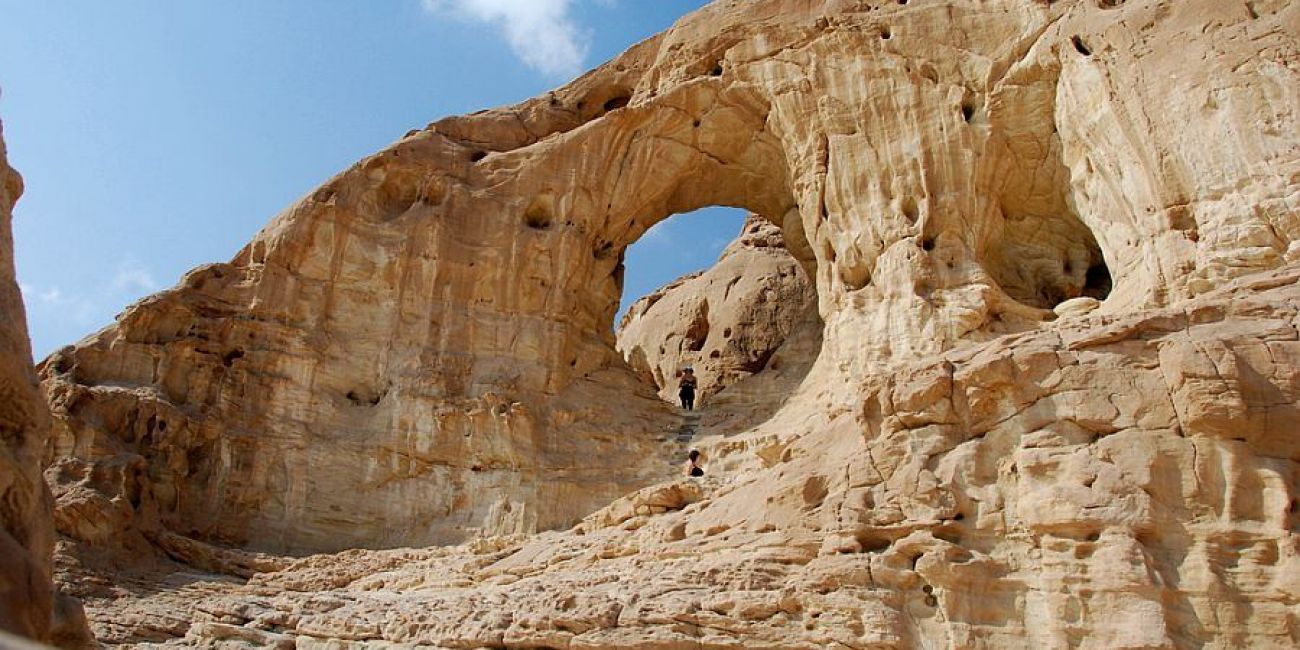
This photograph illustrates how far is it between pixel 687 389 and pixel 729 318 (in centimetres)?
229

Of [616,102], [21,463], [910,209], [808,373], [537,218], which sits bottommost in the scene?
[21,463]

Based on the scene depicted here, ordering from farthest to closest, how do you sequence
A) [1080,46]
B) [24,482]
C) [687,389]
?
[687,389], [1080,46], [24,482]

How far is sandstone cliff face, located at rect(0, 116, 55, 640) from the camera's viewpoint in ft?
21.6

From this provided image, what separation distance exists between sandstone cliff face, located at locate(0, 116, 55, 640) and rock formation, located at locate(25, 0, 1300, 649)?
6.31 m

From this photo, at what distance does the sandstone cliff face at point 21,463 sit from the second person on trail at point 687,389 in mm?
22689

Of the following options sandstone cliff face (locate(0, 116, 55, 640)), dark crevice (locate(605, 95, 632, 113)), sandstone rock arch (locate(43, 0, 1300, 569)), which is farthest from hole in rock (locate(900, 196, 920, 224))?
sandstone cliff face (locate(0, 116, 55, 640))

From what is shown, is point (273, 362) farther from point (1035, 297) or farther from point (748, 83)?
point (1035, 297)

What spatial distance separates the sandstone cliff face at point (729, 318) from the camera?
30.3 metres

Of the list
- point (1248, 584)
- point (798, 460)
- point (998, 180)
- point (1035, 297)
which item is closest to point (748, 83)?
point (998, 180)

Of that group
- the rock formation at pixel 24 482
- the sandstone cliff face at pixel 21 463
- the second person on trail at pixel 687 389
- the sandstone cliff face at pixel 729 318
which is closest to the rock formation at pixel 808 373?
the sandstone cliff face at pixel 729 318

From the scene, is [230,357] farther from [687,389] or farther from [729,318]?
[729,318]

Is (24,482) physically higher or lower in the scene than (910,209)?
lower

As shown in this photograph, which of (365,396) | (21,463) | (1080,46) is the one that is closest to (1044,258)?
(1080,46)

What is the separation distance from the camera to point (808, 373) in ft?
76.3
